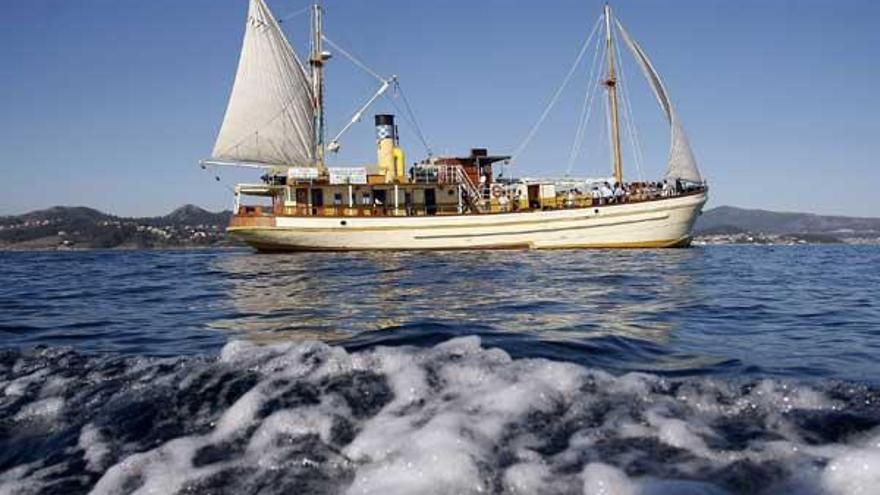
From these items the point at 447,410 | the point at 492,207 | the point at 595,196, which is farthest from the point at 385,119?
the point at 447,410

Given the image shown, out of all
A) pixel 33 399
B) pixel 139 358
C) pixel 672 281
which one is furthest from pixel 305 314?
pixel 672 281

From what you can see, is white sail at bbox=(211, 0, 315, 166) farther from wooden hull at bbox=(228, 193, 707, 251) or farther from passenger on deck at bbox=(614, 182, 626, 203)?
passenger on deck at bbox=(614, 182, 626, 203)

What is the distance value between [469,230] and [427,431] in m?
37.6

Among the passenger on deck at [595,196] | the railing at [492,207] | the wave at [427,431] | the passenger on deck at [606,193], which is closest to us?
the wave at [427,431]

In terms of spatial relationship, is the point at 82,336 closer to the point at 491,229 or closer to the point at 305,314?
the point at 305,314

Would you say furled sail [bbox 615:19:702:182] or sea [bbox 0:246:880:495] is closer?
sea [bbox 0:246:880:495]

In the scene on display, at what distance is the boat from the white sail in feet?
0.23

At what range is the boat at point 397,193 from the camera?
41.1 metres

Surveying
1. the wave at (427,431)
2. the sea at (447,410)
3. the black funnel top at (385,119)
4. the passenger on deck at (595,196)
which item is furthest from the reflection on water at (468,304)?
the black funnel top at (385,119)

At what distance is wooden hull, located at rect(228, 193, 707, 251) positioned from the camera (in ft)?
134

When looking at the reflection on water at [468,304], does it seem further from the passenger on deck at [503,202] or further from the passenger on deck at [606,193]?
the passenger on deck at [503,202]

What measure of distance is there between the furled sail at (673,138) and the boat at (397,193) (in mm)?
82

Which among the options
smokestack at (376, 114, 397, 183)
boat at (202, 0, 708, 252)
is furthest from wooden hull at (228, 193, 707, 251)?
smokestack at (376, 114, 397, 183)

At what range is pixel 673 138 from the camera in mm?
44281
